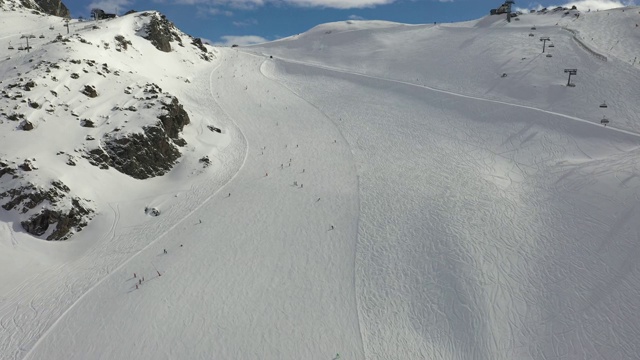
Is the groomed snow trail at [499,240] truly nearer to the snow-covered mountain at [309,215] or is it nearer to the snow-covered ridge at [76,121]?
the snow-covered mountain at [309,215]

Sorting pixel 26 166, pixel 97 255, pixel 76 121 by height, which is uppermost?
pixel 76 121

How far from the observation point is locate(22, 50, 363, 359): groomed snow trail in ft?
49.0

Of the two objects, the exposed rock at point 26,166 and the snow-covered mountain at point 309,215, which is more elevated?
the exposed rock at point 26,166

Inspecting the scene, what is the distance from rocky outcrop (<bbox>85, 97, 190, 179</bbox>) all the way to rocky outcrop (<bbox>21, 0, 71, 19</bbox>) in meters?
42.1

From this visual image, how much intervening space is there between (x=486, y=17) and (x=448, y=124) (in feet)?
152

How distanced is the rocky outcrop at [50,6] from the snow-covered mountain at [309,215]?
20563 mm

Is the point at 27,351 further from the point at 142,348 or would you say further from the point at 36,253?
the point at 36,253

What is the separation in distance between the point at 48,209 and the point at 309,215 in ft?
43.1

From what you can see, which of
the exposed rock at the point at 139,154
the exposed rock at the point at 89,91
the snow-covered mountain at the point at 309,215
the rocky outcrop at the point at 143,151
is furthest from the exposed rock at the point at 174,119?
the exposed rock at the point at 89,91

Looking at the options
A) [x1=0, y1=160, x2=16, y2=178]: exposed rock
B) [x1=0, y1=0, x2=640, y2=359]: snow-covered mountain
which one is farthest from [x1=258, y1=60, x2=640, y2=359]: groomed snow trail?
[x1=0, y1=160, x2=16, y2=178]: exposed rock

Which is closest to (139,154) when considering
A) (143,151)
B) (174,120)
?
(143,151)

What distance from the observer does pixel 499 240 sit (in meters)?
19.4

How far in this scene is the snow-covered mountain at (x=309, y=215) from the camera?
15430 millimetres

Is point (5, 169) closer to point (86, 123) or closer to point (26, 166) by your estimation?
point (26, 166)
